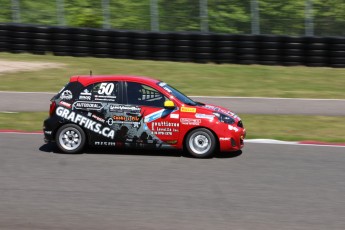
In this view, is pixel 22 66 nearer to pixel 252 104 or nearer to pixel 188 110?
pixel 252 104

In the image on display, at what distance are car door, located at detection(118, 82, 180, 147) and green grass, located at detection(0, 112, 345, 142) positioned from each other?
8.67 ft

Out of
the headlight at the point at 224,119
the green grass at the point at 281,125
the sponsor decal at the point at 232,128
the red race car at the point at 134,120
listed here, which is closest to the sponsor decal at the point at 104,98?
the red race car at the point at 134,120

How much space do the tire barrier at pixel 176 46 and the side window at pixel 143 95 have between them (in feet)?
31.8

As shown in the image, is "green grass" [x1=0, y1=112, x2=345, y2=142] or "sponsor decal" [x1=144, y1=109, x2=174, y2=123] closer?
"sponsor decal" [x1=144, y1=109, x2=174, y2=123]

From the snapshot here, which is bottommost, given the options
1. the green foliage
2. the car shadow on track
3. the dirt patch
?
the car shadow on track

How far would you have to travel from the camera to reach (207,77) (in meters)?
20.6

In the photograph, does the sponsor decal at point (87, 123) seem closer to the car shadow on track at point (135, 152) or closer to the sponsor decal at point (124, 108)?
the sponsor decal at point (124, 108)

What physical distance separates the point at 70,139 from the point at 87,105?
28.8 inches

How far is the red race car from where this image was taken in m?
12.0

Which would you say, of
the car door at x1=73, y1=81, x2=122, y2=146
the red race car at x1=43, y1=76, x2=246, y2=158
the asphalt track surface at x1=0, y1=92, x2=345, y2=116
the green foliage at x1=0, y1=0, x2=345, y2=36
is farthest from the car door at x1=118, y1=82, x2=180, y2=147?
the green foliage at x1=0, y1=0, x2=345, y2=36

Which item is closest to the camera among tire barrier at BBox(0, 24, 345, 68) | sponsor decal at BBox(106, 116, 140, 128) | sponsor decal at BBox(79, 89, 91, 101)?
sponsor decal at BBox(106, 116, 140, 128)

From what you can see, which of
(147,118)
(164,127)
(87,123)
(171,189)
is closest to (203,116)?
(164,127)

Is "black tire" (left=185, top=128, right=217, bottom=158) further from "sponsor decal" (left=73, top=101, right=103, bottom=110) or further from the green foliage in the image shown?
the green foliage

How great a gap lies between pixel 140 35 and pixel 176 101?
10174 mm
